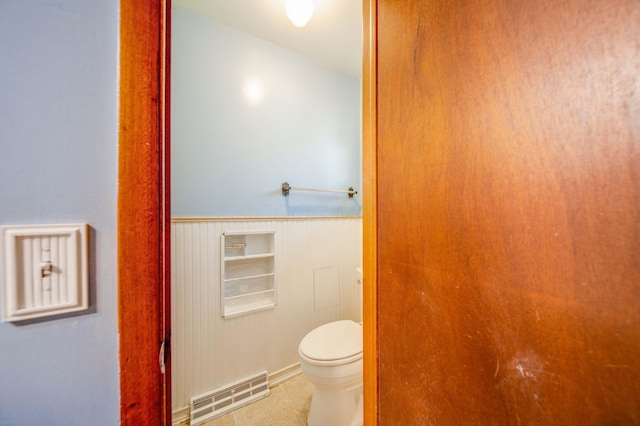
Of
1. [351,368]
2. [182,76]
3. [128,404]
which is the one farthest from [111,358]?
[182,76]

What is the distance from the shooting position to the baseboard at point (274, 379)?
1279mm

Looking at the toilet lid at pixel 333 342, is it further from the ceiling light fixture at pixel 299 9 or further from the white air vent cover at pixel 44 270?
the ceiling light fixture at pixel 299 9

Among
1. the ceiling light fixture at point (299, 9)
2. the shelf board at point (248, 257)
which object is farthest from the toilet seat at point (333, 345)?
the ceiling light fixture at point (299, 9)

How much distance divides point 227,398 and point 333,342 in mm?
767

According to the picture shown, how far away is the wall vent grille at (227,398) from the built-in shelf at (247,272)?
0.45 m

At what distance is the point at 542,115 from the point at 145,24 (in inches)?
26.4

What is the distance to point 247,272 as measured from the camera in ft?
5.18

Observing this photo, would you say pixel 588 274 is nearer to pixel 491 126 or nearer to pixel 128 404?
pixel 491 126

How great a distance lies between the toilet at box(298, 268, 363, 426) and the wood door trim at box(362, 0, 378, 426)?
57cm

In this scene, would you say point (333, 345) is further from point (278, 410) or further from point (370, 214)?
point (370, 214)

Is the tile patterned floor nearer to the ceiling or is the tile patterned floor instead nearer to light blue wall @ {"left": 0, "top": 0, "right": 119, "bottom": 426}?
light blue wall @ {"left": 0, "top": 0, "right": 119, "bottom": 426}

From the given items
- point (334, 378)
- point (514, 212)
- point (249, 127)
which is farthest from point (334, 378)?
point (249, 127)

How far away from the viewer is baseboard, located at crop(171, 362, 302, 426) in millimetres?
1279

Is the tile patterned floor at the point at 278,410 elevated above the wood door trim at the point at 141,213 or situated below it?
below
